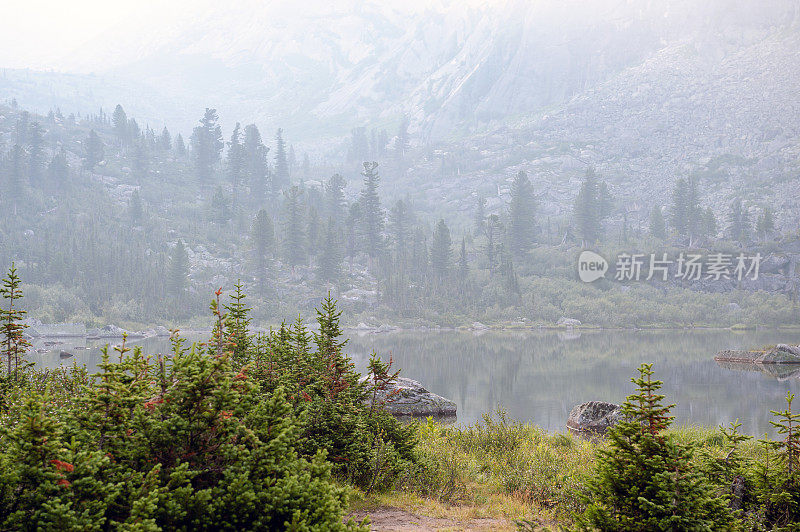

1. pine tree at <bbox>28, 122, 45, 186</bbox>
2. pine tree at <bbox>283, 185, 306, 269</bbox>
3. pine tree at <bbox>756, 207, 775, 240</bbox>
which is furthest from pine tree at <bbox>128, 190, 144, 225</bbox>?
pine tree at <bbox>756, 207, 775, 240</bbox>

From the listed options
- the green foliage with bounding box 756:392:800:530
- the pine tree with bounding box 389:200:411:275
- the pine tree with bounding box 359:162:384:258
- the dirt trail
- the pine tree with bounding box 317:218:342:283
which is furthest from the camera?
the pine tree with bounding box 389:200:411:275

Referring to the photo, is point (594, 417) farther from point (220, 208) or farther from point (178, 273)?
point (220, 208)

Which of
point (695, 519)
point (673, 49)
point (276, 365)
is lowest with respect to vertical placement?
point (695, 519)

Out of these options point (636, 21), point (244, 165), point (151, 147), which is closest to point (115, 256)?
point (244, 165)

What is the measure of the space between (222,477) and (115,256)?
72059 millimetres

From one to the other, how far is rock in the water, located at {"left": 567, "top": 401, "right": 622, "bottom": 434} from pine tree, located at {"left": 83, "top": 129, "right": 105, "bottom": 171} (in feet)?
304

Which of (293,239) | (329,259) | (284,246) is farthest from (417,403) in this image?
(284,246)

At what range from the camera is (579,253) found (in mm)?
92125

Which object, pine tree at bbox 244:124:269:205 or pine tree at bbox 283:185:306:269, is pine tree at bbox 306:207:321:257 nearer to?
pine tree at bbox 283:185:306:269

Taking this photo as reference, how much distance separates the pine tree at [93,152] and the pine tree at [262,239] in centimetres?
3229

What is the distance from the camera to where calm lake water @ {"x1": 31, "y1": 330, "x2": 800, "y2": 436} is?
69.1 feet

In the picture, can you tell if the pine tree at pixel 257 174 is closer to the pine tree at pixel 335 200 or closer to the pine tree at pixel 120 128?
the pine tree at pixel 335 200

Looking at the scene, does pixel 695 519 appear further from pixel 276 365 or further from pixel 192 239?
pixel 192 239

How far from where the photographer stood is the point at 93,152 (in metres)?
91.8
